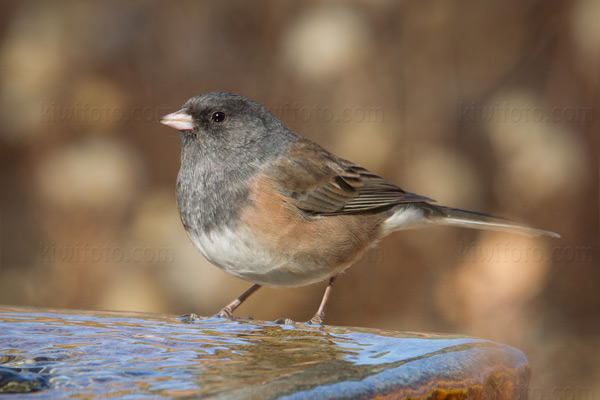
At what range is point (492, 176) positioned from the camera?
3928 mm

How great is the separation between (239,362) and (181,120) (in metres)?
1.33

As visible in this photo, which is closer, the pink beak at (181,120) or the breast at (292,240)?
the breast at (292,240)

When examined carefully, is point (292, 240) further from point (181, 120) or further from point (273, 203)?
point (181, 120)

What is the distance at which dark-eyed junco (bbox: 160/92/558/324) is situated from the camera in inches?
89.4

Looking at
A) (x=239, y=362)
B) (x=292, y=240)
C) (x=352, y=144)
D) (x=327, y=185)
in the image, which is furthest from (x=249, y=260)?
(x=352, y=144)

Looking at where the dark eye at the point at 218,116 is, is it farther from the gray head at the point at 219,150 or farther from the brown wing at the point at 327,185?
the brown wing at the point at 327,185

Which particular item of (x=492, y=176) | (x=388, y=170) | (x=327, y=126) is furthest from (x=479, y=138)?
(x=327, y=126)

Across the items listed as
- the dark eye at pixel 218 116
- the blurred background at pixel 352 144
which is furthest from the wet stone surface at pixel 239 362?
the blurred background at pixel 352 144

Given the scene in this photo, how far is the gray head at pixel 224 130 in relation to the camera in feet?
8.20

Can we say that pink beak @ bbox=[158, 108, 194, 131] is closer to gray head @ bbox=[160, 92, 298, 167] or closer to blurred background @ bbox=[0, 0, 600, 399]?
gray head @ bbox=[160, 92, 298, 167]

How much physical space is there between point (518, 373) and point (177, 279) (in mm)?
2669

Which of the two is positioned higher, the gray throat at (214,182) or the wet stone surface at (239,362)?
the gray throat at (214,182)

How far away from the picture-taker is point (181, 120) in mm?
2492

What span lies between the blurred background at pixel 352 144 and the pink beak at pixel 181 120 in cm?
149
